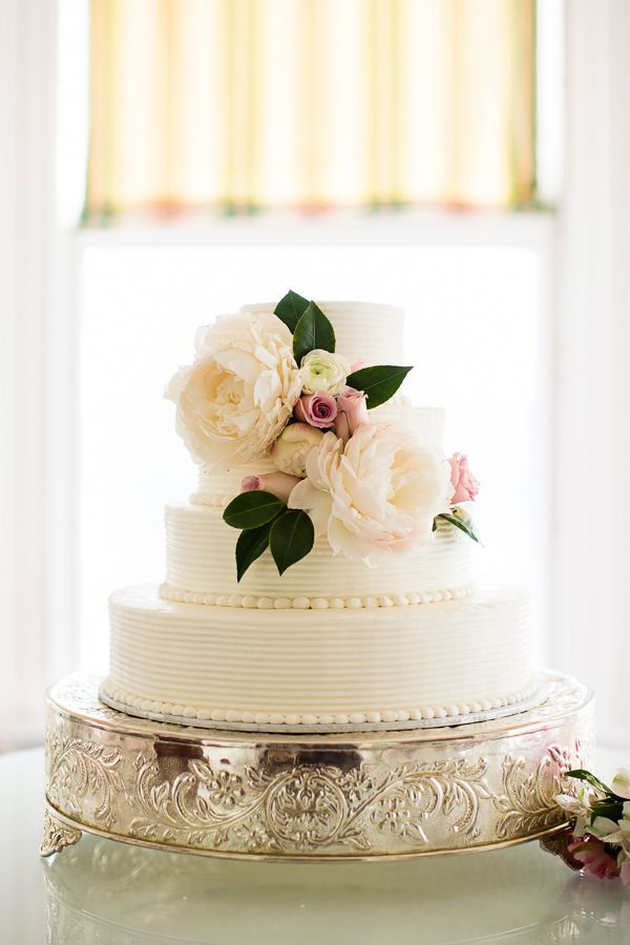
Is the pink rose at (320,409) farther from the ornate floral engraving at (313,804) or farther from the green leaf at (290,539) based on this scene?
the ornate floral engraving at (313,804)

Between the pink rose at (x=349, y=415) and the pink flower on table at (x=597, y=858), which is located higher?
the pink rose at (x=349, y=415)

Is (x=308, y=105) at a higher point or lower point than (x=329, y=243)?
higher

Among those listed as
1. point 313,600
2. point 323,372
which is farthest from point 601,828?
point 323,372

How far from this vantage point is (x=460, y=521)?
1.88 metres

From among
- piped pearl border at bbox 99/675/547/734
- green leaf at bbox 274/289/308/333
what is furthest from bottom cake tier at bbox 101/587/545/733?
green leaf at bbox 274/289/308/333

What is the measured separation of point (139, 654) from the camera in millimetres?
1854

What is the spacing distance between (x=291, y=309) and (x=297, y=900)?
2.79 ft

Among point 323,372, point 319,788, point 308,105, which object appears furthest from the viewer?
point 308,105

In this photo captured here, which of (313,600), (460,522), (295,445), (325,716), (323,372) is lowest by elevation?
(325,716)

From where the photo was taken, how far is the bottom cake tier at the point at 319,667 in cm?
170

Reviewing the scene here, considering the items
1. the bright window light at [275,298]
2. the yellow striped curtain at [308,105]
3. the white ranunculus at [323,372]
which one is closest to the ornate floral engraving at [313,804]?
the white ranunculus at [323,372]

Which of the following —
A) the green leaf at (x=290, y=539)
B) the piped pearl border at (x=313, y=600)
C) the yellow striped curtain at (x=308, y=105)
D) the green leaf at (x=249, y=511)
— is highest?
the yellow striped curtain at (x=308, y=105)

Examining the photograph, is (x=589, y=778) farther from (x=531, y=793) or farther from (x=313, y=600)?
(x=313, y=600)

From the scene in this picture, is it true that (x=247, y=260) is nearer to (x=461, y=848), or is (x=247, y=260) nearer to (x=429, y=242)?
(x=429, y=242)
